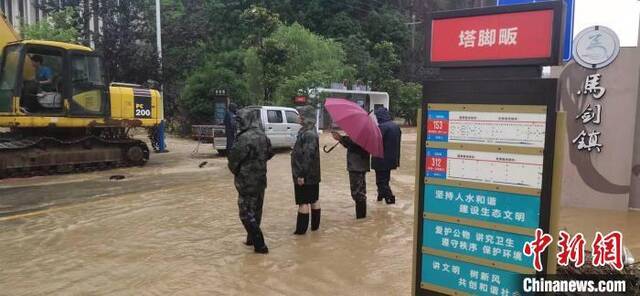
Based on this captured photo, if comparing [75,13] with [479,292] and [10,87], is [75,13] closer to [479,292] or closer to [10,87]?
[10,87]

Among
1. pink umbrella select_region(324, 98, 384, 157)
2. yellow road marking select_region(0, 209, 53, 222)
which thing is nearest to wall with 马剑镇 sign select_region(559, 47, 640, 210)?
pink umbrella select_region(324, 98, 384, 157)

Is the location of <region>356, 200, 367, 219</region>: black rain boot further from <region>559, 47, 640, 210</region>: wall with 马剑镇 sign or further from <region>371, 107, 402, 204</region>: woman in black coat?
<region>559, 47, 640, 210</region>: wall with 马剑镇 sign

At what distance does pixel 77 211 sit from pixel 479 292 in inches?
287

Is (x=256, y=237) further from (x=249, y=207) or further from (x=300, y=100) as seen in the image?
(x=300, y=100)

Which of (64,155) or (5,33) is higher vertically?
(5,33)

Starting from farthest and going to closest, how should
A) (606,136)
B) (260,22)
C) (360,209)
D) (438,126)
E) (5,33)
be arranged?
(260,22), (5,33), (606,136), (360,209), (438,126)

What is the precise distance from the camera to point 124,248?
21.1 feet

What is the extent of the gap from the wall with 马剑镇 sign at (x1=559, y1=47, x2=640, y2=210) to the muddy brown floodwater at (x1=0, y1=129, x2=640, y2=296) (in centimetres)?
43

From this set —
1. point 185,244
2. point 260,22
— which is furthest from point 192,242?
point 260,22

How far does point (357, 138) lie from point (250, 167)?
189 centimetres

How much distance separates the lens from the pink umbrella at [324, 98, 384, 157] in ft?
23.9

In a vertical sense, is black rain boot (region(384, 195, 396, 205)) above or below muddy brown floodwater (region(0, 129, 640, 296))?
above

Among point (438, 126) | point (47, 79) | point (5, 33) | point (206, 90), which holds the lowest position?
point (438, 126)

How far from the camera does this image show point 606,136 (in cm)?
916
